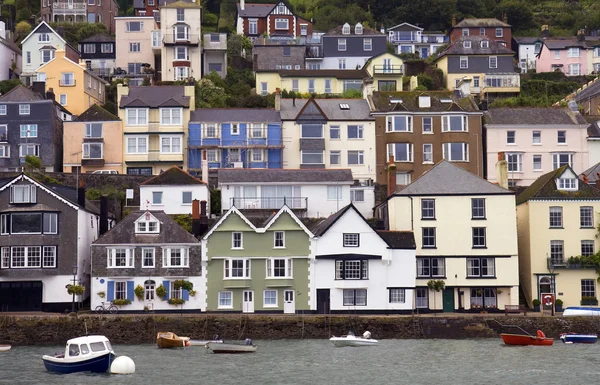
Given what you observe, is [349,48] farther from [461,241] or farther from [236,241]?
[236,241]

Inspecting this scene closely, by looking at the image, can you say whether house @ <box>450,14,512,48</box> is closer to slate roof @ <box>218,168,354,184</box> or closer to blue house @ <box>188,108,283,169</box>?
blue house @ <box>188,108,283,169</box>

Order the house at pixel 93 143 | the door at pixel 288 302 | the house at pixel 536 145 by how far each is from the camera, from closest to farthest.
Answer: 1. the door at pixel 288 302
2. the house at pixel 93 143
3. the house at pixel 536 145

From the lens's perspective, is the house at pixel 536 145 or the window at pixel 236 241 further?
the house at pixel 536 145

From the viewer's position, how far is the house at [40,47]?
11906cm

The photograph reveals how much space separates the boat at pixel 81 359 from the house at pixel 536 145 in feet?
152

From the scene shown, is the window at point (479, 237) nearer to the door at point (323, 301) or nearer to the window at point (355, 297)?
the window at point (355, 297)

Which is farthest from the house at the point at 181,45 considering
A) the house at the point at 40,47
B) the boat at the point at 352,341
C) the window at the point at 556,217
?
the boat at the point at 352,341

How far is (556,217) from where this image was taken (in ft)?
261

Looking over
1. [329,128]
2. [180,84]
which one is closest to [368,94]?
[329,128]

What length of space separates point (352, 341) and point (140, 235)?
16.5 meters

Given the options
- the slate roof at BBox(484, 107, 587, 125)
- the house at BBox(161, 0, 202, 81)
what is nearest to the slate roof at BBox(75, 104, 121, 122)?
the house at BBox(161, 0, 202, 81)

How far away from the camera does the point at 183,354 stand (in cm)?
6356

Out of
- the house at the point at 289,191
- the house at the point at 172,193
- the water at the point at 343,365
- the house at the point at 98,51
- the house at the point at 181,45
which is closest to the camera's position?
the water at the point at 343,365

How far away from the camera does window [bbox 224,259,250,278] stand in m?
75.4
